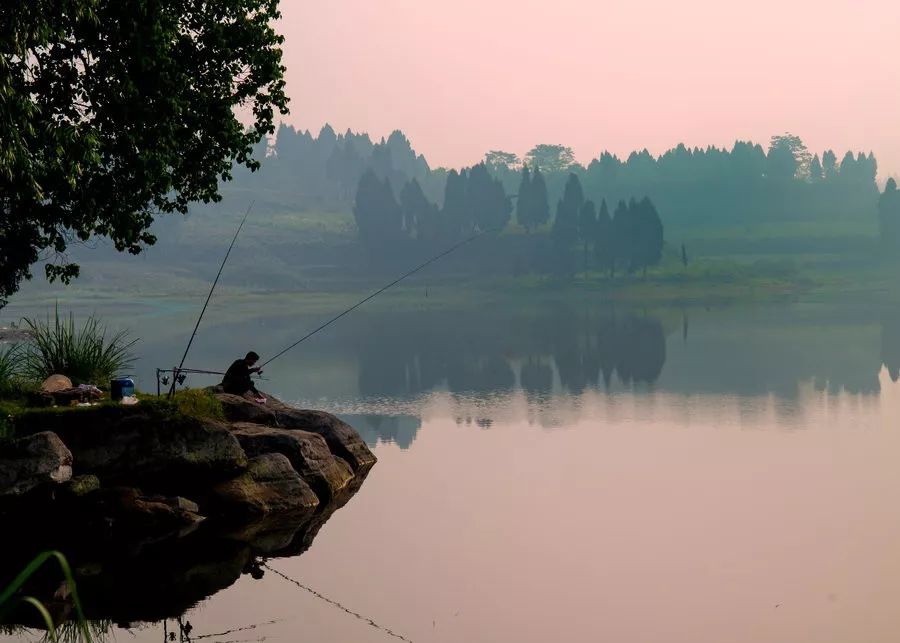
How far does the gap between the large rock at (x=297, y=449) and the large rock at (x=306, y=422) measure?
925 mm

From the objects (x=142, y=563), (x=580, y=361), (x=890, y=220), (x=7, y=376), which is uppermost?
(x=890, y=220)

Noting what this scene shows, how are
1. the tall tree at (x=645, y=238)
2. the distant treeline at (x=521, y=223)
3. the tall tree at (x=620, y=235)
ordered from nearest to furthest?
the tall tree at (x=645, y=238)
the tall tree at (x=620, y=235)
the distant treeline at (x=521, y=223)

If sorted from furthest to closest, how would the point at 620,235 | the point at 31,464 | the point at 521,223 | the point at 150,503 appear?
1. the point at 521,223
2. the point at 620,235
3. the point at 150,503
4. the point at 31,464

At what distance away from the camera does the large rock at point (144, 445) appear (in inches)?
701

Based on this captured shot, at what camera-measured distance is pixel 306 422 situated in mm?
23641

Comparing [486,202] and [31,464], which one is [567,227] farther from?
[31,464]

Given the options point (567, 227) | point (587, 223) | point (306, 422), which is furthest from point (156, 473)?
point (567, 227)

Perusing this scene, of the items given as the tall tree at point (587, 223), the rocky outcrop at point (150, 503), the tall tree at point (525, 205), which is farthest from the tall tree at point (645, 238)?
the rocky outcrop at point (150, 503)

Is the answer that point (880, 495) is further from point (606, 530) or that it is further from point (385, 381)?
point (385, 381)

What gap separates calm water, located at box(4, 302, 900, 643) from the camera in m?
13.7

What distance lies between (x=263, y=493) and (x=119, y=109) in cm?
719

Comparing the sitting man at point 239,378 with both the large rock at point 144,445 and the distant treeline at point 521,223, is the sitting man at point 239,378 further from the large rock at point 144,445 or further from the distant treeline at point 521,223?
the distant treeline at point 521,223

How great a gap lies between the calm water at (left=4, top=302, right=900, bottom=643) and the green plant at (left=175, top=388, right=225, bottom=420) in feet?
10.9

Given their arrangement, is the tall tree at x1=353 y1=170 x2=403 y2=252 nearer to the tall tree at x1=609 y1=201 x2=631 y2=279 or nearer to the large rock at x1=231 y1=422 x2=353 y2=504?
the tall tree at x1=609 y1=201 x2=631 y2=279
